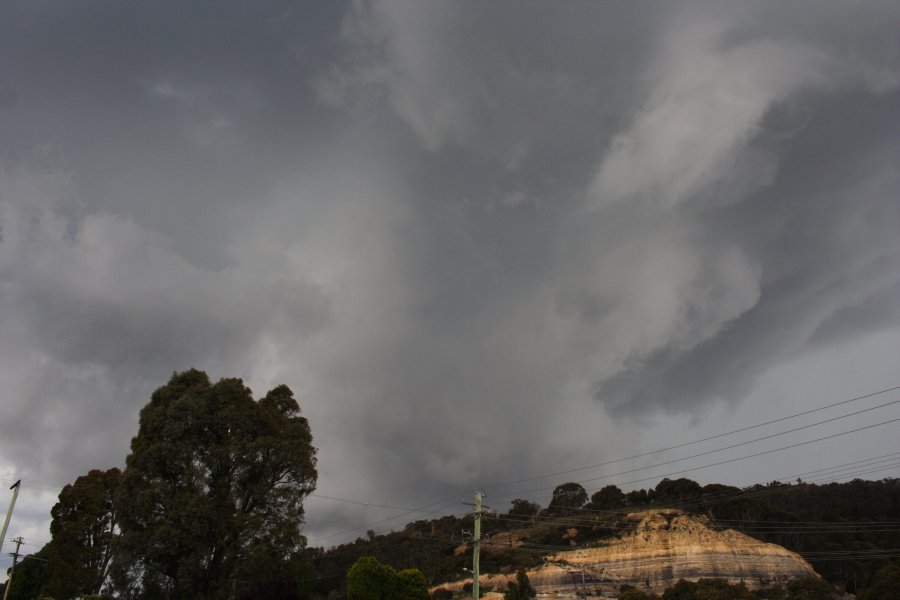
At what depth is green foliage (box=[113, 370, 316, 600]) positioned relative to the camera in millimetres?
35969

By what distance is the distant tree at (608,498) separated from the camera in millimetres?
126812

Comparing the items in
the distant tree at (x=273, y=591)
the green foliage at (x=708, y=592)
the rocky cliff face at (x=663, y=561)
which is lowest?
the green foliage at (x=708, y=592)

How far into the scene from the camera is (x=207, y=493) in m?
38.0

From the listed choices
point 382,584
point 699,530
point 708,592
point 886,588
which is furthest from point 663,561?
point 382,584

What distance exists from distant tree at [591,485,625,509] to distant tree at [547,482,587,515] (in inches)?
236

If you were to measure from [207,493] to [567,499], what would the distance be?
119 meters

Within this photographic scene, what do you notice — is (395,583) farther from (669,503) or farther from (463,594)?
(669,503)

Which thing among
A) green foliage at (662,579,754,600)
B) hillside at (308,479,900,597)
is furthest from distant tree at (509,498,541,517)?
green foliage at (662,579,754,600)

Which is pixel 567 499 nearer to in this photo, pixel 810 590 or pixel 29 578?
pixel 810 590

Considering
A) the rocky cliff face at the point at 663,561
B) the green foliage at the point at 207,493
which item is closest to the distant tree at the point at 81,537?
the green foliage at the point at 207,493

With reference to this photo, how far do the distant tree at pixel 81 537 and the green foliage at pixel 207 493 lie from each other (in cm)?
1366

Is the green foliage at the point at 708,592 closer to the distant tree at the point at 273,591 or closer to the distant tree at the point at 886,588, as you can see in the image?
the distant tree at the point at 886,588

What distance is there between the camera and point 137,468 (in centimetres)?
3847

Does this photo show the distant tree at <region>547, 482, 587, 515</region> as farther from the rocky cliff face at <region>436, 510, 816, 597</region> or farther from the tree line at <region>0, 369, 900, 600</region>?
the tree line at <region>0, 369, 900, 600</region>
